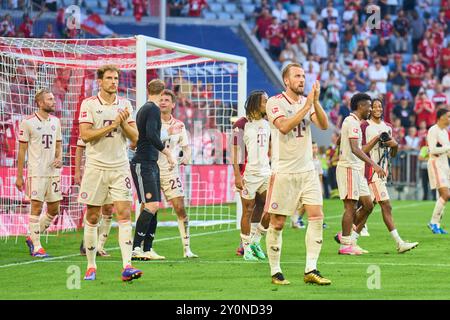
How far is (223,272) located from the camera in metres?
12.6

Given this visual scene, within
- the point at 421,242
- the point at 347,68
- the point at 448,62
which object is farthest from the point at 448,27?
the point at 421,242

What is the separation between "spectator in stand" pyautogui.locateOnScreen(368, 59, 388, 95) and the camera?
34.9m

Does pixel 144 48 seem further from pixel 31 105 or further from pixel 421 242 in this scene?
pixel 421 242

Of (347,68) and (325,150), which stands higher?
(347,68)

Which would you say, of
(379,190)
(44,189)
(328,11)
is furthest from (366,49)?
(44,189)

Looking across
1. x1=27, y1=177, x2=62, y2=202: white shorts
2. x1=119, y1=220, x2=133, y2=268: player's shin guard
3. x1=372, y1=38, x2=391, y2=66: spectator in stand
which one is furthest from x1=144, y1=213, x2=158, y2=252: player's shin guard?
x1=372, y1=38, x2=391, y2=66: spectator in stand

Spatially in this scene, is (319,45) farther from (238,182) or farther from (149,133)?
(149,133)

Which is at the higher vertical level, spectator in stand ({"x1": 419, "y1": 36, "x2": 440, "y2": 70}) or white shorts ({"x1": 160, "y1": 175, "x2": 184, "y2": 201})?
spectator in stand ({"x1": 419, "y1": 36, "x2": 440, "y2": 70})

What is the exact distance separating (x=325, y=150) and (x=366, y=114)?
18067mm

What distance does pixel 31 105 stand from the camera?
18250 millimetres

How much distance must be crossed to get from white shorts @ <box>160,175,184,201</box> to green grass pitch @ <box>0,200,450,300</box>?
0.81m

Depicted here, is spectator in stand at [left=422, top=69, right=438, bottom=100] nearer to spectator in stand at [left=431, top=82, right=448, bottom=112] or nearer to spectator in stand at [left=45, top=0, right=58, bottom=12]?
spectator in stand at [left=431, top=82, right=448, bottom=112]

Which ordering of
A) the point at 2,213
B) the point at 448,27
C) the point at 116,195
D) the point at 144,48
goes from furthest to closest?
the point at 448,27
the point at 2,213
the point at 144,48
the point at 116,195
